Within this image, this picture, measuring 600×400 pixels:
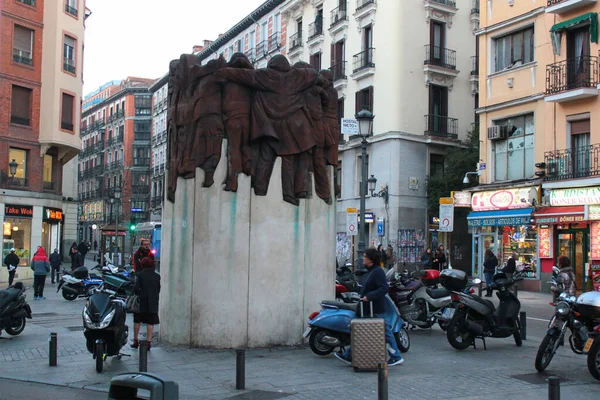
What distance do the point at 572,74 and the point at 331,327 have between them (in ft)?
58.6

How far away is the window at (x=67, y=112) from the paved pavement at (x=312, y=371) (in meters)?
24.7

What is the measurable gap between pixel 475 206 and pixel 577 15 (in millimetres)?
8940

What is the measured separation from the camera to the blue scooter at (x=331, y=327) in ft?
34.8

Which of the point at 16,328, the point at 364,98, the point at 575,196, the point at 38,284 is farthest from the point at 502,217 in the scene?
the point at 16,328

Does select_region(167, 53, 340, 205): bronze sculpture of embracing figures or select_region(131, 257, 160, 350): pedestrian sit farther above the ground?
select_region(167, 53, 340, 205): bronze sculpture of embracing figures

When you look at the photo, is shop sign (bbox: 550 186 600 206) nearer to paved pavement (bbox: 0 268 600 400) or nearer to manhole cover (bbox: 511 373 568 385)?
paved pavement (bbox: 0 268 600 400)

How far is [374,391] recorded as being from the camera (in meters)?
8.41

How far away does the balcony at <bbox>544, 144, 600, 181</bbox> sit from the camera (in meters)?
23.4

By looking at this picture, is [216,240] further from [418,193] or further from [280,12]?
[280,12]

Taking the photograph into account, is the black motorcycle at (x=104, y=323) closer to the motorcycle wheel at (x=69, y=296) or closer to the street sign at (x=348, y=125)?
the motorcycle wheel at (x=69, y=296)

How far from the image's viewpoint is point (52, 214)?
35.0 m

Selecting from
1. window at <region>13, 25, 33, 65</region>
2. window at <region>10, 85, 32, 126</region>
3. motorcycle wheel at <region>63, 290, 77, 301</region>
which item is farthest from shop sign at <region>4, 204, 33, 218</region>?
motorcycle wheel at <region>63, 290, 77, 301</region>

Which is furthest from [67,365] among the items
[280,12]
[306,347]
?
[280,12]

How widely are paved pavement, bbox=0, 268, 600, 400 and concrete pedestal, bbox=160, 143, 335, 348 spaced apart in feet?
1.11
